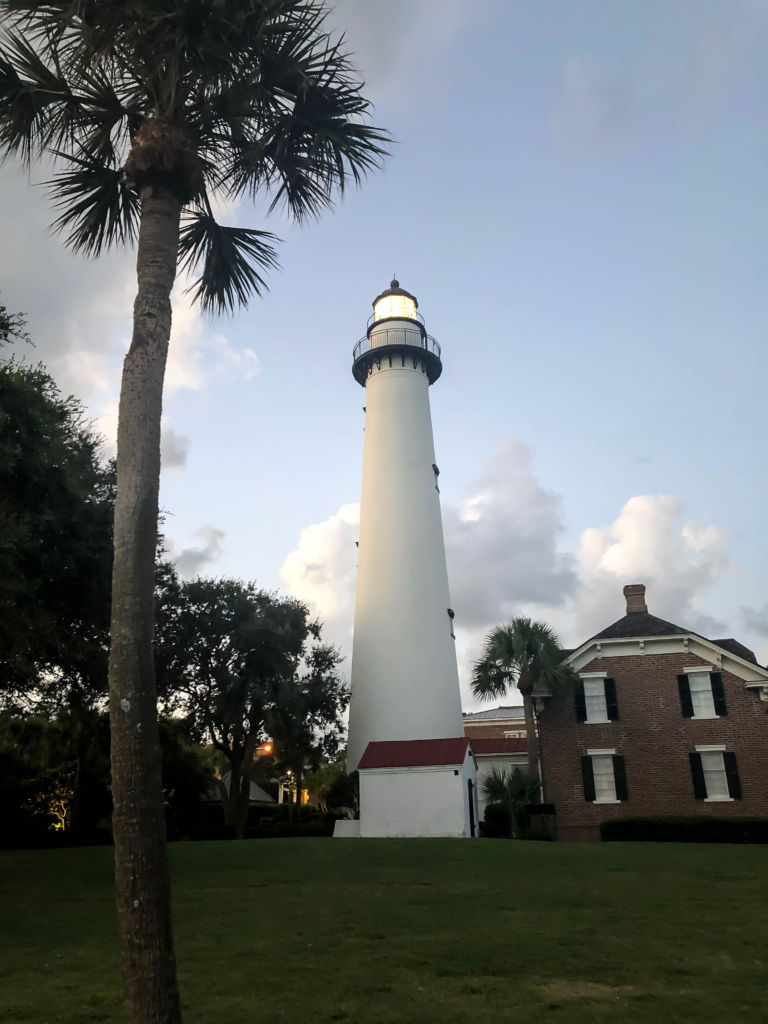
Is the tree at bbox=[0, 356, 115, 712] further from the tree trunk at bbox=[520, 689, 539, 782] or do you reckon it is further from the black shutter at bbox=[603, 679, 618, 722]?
the black shutter at bbox=[603, 679, 618, 722]

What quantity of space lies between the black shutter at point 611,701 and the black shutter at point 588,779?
1.82 metres

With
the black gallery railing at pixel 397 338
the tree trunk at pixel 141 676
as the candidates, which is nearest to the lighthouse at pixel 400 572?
the black gallery railing at pixel 397 338

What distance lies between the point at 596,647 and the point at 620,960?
21871 millimetres

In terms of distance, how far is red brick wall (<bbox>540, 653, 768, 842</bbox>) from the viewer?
27750mm

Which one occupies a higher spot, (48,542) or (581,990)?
(48,542)

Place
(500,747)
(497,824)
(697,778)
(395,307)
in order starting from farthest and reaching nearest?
(500,747)
(395,307)
(497,824)
(697,778)

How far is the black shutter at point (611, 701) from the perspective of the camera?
29.3 meters

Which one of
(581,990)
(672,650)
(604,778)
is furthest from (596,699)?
(581,990)

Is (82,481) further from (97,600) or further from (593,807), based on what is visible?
(593,807)

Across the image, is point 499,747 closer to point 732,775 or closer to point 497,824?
point 497,824

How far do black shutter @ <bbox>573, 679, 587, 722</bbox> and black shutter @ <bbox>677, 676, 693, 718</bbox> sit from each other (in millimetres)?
3504

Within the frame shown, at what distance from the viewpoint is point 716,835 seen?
24.7 m

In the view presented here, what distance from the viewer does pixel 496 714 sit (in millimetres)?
65500

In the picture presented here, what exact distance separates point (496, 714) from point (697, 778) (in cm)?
3836
